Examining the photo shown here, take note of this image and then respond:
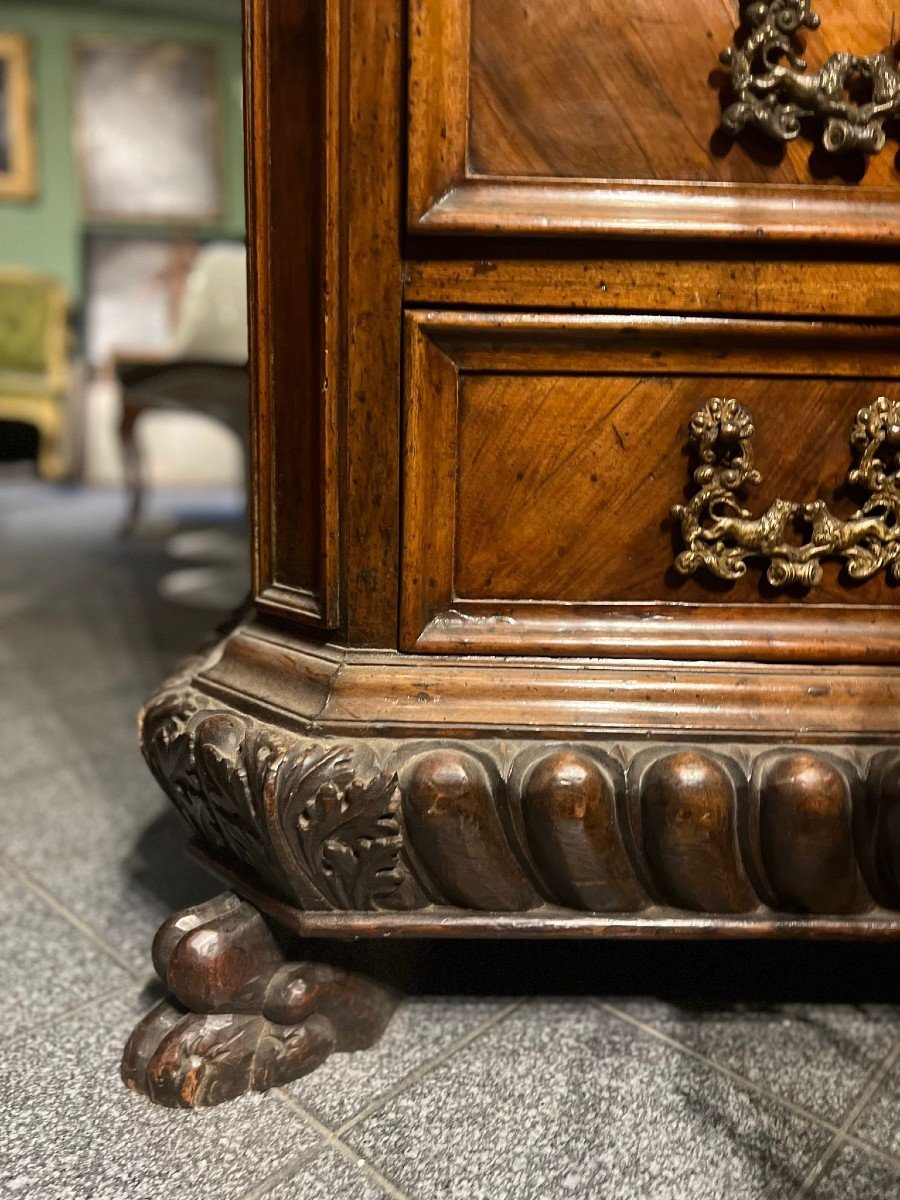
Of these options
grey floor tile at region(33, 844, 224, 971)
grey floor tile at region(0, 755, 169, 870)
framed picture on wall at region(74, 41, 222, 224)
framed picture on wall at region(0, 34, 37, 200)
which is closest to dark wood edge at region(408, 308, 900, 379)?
grey floor tile at region(33, 844, 224, 971)

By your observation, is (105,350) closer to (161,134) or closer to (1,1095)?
(161,134)

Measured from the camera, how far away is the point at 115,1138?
23.7 inches

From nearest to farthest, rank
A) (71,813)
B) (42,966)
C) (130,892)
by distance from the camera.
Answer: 1. (42,966)
2. (130,892)
3. (71,813)

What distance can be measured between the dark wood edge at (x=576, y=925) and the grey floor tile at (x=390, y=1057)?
4.3 inches

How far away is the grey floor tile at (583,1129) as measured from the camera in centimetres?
58

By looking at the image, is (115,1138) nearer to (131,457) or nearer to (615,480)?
(615,480)

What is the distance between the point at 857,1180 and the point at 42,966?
63 cm

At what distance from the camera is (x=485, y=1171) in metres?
0.58

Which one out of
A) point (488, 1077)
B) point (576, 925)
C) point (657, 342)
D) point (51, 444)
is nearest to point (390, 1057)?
point (488, 1077)

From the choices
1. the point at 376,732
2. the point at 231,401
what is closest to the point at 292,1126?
the point at 376,732

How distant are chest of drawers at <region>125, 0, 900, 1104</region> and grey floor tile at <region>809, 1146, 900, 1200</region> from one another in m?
0.14

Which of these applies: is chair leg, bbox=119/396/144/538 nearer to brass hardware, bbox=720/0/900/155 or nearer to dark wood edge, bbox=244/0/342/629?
dark wood edge, bbox=244/0/342/629

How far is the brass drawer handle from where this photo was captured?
63cm

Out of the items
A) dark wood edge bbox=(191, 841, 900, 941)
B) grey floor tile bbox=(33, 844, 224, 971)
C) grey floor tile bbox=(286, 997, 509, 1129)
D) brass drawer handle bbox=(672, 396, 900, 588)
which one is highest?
brass drawer handle bbox=(672, 396, 900, 588)
